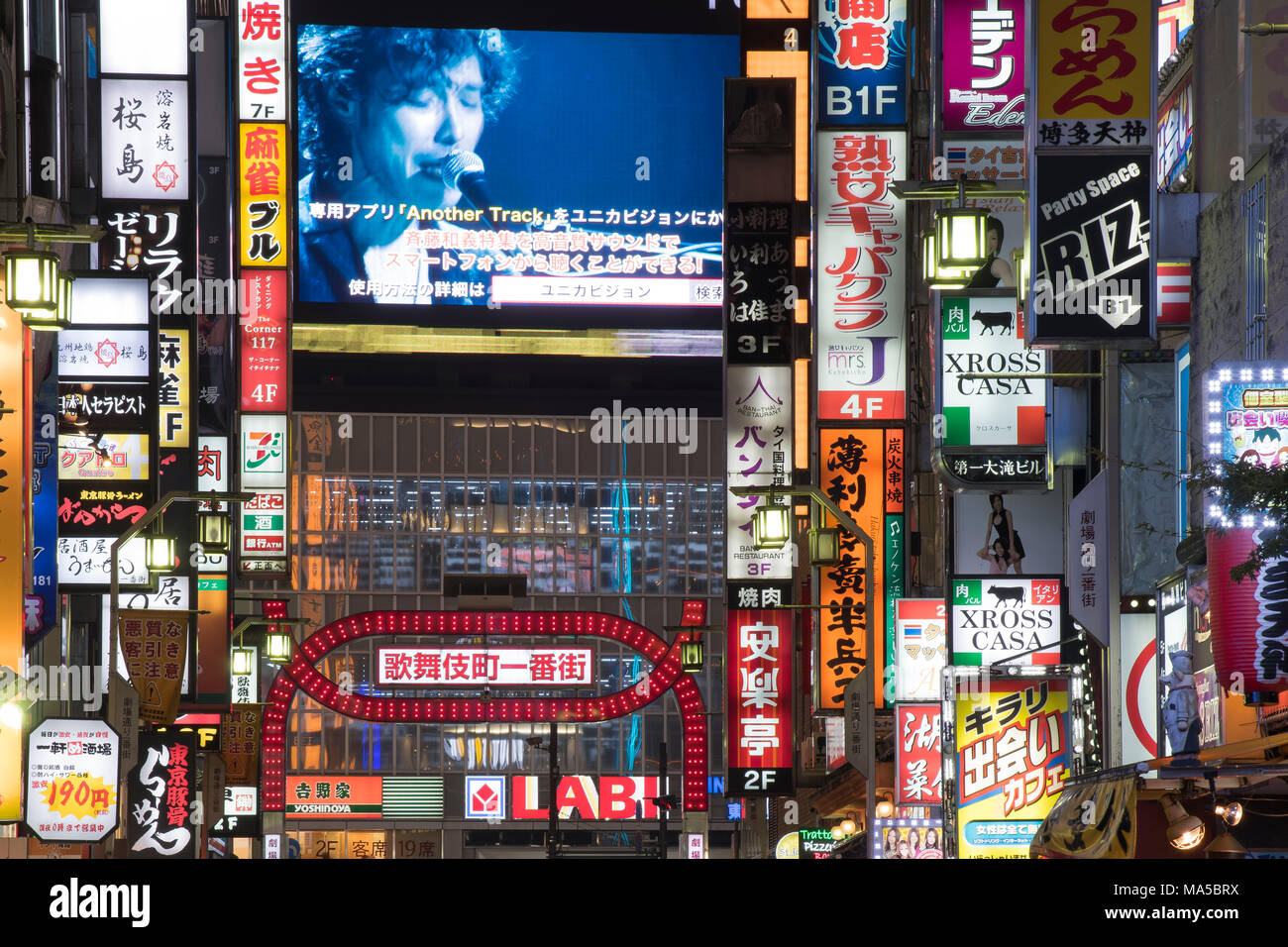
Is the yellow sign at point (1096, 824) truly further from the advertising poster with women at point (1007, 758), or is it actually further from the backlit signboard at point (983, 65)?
the backlit signboard at point (983, 65)

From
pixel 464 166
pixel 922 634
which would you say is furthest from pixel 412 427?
pixel 922 634

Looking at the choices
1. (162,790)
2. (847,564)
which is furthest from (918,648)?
(162,790)

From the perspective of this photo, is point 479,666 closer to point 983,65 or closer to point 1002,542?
point 1002,542

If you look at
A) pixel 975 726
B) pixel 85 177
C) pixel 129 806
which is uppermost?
pixel 85 177

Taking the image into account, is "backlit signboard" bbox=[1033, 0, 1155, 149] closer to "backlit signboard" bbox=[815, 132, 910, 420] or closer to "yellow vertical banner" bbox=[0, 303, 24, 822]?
"backlit signboard" bbox=[815, 132, 910, 420]

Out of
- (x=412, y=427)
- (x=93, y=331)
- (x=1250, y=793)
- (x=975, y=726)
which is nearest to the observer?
(x=1250, y=793)

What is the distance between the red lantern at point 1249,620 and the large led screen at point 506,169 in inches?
2356

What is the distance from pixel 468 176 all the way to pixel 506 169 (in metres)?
1.59

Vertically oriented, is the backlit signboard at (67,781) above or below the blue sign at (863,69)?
below

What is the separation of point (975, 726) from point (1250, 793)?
6755 mm

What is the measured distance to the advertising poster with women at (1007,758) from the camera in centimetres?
2045

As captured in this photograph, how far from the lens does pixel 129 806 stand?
28.0 meters

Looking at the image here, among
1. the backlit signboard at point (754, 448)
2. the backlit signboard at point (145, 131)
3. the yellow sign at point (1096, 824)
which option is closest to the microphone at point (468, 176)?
the backlit signboard at point (145, 131)
